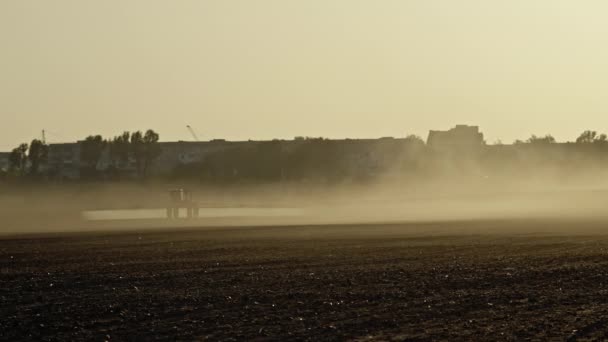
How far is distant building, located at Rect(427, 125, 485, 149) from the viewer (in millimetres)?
180962

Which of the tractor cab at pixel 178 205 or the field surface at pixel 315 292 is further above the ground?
the tractor cab at pixel 178 205

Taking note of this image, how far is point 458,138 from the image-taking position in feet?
618

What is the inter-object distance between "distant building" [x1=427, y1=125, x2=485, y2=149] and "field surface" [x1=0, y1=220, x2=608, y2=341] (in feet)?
454

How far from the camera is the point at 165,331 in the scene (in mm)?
21297

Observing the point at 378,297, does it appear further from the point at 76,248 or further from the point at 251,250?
the point at 76,248

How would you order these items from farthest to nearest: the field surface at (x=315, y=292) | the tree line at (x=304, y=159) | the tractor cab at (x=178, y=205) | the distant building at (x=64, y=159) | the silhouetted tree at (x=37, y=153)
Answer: the silhouetted tree at (x=37, y=153) < the distant building at (x=64, y=159) < the tree line at (x=304, y=159) < the tractor cab at (x=178, y=205) < the field surface at (x=315, y=292)

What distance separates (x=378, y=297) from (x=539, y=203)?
84.6 metres

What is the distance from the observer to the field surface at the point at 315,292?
21.2 metres

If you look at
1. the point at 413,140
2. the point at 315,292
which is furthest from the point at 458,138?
the point at 315,292

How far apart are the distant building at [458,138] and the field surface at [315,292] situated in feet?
454

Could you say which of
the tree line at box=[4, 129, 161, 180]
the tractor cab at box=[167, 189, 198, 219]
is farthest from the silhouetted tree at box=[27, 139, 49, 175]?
the tractor cab at box=[167, 189, 198, 219]

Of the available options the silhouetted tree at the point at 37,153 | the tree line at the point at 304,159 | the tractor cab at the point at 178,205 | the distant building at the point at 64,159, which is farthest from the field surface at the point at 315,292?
the silhouetted tree at the point at 37,153

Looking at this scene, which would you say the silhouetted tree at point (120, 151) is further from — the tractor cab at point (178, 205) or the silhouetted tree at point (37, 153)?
the tractor cab at point (178, 205)

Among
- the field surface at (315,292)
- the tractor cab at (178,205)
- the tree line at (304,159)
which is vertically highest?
the tree line at (304,159)
